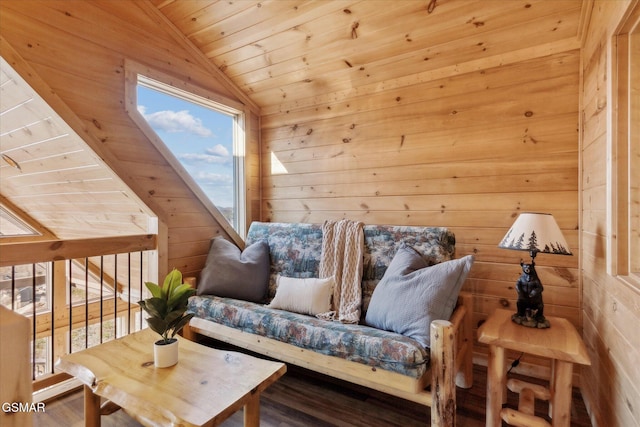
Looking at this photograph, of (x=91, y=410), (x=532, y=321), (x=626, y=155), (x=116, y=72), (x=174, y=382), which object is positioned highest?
(x=116, y=72)

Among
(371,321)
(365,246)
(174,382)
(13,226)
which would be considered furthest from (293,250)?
(13,226)

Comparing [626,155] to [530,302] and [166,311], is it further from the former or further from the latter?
[166,311]

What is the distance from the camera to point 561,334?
4.99 feet

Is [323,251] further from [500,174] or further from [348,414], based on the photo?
[500,174]

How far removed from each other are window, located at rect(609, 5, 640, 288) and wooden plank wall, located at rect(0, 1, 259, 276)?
8.63 ft

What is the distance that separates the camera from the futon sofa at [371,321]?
1472mm

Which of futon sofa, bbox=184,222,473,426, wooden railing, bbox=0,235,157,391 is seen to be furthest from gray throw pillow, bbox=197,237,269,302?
wooden railing, bbox=0,235,157,391

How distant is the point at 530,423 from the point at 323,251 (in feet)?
4.76

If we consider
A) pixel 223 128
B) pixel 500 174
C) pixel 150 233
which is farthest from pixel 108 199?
pixel 500 174

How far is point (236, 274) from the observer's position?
2.44 m

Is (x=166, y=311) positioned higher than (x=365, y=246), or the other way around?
(x=365, y=246)

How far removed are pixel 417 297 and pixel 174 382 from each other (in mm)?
1175

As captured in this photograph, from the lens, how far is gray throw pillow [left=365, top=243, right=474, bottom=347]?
164 cm

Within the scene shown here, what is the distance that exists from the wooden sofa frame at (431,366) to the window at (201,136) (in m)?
1.36
